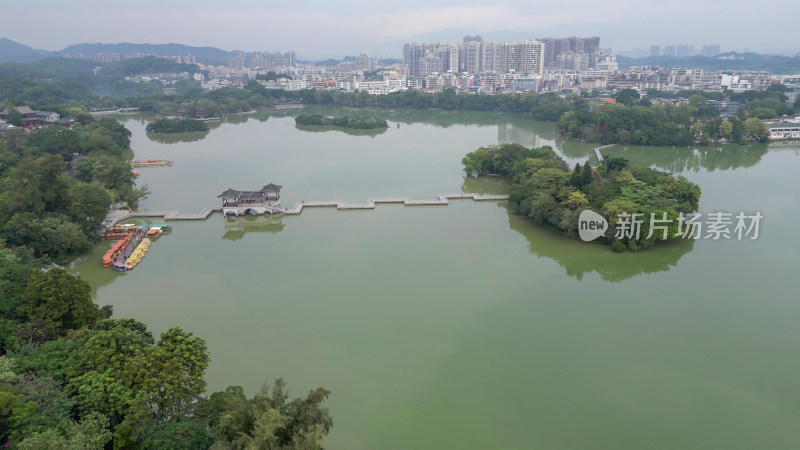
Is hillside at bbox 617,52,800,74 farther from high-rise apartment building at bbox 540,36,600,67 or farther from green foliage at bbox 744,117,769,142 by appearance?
green foliage at bbox 744,117,769,142

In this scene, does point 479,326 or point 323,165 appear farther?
point 323,165

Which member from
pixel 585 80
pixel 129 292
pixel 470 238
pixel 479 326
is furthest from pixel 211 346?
pixel 585 80

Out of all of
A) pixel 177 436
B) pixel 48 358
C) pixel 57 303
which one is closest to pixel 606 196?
pixel 177 436

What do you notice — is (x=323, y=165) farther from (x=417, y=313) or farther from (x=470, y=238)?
(x=417, y=313)

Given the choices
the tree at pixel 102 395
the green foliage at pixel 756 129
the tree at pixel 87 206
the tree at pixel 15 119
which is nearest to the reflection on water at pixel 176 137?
the tree at pixel 15 119

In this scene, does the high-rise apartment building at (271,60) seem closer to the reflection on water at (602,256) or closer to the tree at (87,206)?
the tree at (87,206)

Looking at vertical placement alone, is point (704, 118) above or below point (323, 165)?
above

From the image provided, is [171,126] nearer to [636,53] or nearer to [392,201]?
[392,201]
